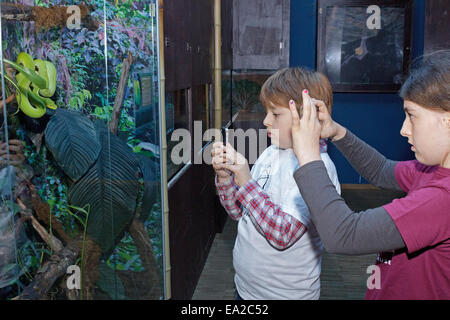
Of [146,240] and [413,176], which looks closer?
[413,176]

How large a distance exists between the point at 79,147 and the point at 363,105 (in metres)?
4.64

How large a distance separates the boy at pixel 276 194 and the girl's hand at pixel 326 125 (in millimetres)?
63

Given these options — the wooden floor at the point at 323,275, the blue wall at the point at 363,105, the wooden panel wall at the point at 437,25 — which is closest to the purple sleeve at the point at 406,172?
the wooden floor at the point at 323,275

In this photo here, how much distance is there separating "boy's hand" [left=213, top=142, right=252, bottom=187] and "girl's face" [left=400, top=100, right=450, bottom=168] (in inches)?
18.9

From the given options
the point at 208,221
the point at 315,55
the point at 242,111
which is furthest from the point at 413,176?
the point at 315,55

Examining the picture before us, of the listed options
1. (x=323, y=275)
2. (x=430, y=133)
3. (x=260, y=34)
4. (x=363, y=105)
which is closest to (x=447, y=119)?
(x=430, y=133)

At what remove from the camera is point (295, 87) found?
1321mm

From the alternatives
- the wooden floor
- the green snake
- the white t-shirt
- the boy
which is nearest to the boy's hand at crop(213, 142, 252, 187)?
the boy

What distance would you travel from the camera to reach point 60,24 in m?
1.15

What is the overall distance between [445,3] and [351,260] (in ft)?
8.60

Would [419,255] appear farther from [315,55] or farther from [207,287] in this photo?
[315,55]

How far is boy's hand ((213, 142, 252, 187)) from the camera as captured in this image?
1.29 m

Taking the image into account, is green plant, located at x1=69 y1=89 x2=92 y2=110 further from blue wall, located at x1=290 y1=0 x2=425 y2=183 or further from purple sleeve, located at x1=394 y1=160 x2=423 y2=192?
blue wall, located at x1=290 y1=0 x2=425 y2=183
